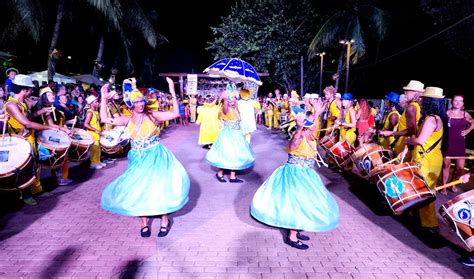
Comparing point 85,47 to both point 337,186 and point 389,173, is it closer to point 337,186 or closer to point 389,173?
point 337,186

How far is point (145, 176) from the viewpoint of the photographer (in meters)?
4.10

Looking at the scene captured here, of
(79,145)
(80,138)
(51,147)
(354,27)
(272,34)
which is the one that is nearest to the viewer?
(51,147)

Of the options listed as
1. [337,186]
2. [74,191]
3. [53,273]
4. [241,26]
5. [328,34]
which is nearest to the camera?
[53,273]

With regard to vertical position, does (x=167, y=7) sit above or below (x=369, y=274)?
above

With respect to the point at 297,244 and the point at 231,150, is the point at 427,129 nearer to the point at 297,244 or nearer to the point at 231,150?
the point at 297,244

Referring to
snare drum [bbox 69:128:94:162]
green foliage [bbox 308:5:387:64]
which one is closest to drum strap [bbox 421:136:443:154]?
snare drum [bbox 69:128:94:162]

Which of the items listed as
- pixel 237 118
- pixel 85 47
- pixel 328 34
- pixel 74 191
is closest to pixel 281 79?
pixel 328 34

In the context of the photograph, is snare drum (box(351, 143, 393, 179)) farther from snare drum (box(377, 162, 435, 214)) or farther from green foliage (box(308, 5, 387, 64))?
green foliage (box(308, 5, 387, 64))

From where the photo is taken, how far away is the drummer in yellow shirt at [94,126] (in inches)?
299

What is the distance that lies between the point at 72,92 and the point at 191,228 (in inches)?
Result: 367

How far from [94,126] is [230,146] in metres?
3.55

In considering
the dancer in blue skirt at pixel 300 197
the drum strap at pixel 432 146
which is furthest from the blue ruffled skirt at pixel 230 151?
the drum strap at pixel 432 146

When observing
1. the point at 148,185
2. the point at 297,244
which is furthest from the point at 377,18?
the point at 148,185

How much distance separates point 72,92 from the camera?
460 inches
